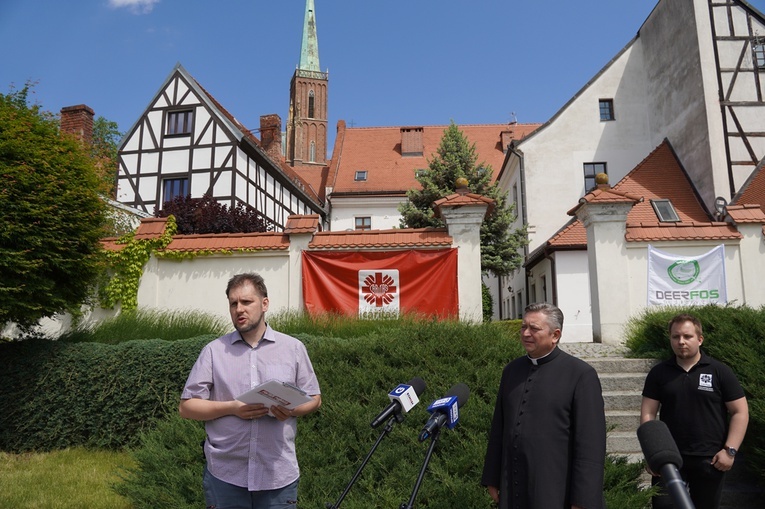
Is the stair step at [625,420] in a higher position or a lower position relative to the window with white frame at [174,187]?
lower

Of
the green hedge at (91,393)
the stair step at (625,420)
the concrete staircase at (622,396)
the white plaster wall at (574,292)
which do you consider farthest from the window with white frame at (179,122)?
the stair step at (625,420)

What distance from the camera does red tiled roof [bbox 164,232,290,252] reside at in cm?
1095

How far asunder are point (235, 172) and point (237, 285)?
2261cm

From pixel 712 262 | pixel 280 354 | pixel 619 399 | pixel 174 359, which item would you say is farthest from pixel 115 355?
pixel 712 262

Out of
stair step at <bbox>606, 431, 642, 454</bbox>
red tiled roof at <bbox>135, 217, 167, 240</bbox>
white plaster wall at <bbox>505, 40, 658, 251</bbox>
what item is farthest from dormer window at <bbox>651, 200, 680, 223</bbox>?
red tiled roof at <bbox>135, 217, 167, 240</bbox>

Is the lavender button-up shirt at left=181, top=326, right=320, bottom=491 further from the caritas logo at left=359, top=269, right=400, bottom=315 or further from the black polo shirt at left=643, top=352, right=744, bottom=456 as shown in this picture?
the caritas logo at left=359, top=269, right=400, bottom=315

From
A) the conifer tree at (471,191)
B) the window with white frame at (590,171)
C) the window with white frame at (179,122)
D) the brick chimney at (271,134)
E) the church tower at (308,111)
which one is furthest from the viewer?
the church tower at (308,111)

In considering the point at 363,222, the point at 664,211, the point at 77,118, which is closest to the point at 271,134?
the point at 363,222

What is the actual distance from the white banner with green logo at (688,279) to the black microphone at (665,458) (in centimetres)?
961

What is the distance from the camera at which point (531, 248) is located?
2491cm

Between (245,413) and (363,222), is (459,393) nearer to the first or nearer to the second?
(245,413)

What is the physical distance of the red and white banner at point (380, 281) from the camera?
35.1 feet

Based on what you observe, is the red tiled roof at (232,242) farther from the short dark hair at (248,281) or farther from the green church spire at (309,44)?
the green church spire at (309,44)

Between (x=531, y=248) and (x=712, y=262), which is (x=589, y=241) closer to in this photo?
(x=712, y=262)
